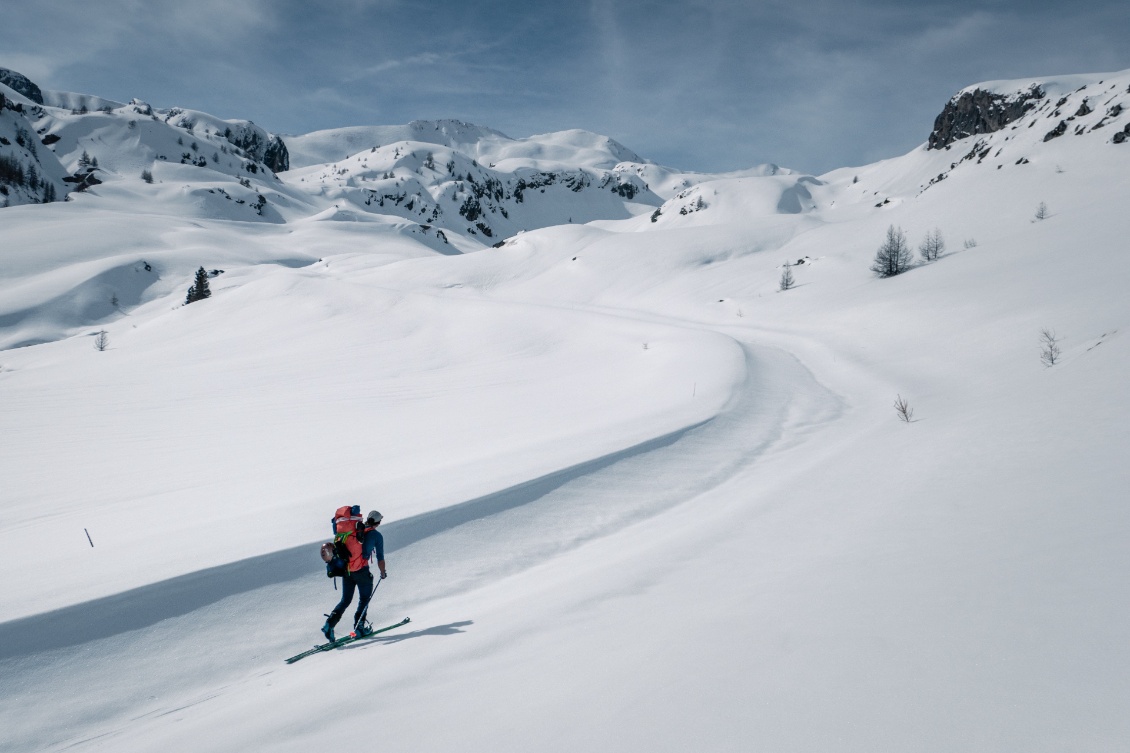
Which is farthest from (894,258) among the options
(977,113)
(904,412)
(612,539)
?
(977,113)

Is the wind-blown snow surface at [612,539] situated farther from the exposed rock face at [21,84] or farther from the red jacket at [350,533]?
the exposed rock face at [21,84]

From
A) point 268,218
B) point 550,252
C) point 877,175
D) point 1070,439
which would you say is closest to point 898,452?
point 1070,439

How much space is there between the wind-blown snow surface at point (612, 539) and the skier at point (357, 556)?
0.28 metres

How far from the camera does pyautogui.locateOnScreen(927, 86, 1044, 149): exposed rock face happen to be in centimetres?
10238

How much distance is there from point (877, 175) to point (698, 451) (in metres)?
154

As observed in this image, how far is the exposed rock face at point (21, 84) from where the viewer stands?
19510 cm

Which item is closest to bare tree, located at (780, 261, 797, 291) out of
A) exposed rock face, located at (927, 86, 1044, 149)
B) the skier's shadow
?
the skier's shadow

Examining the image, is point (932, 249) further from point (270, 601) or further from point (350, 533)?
point (270, 601)

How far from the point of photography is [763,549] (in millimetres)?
5777

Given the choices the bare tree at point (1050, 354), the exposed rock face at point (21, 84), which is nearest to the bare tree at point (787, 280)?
the bare tree at point (1050, 354)

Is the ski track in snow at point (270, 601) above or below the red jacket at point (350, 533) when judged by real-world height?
below

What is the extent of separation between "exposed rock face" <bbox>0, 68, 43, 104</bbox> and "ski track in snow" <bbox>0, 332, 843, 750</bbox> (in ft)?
942

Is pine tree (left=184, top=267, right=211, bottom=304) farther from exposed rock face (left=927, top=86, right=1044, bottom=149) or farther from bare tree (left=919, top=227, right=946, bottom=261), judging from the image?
exposed rock face (left=927, top=86, right=1044, bottom=149)

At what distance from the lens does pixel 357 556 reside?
17.2ft
